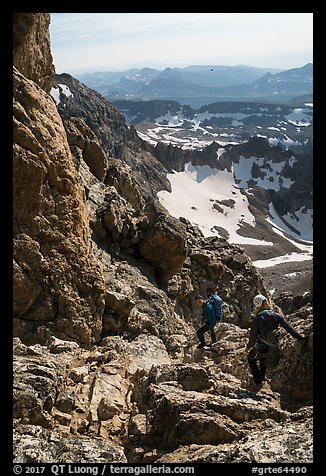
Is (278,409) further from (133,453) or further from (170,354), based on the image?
(170,354)

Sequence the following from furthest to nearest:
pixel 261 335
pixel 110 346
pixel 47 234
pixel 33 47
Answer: pixel 33 47 → pixel 110 346 → pixel 47 234 → pixel 261 335

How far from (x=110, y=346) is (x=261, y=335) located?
7.70m

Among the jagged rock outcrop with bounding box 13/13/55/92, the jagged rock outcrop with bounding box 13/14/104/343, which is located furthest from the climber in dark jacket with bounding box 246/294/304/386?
the jagged rock outcrop with bounding box 13/13/55/92

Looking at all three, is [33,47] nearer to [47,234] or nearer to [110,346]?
[47,234]

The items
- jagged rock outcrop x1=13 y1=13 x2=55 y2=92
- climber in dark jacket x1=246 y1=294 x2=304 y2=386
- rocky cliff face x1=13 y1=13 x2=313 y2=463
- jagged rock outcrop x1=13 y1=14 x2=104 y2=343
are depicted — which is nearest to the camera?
rocky cliff face x1=13 y1=13 x2=313 y2=463

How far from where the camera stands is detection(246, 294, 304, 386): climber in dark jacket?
493 inches

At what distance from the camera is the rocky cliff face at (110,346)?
950cm

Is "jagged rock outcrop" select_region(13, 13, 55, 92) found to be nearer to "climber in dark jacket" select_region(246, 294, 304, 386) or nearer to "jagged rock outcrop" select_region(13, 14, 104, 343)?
"jagged rock outcrop" select_region(13, 14, 104, 343)

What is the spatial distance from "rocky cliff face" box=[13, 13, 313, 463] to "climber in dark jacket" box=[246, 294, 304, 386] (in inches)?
22.7

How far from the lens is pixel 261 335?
12.7 m

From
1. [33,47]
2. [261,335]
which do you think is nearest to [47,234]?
[261,335]

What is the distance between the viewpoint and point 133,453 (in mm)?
9797

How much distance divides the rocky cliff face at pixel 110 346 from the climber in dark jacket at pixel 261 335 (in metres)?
0.58

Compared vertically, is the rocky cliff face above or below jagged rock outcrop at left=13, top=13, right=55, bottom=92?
below
